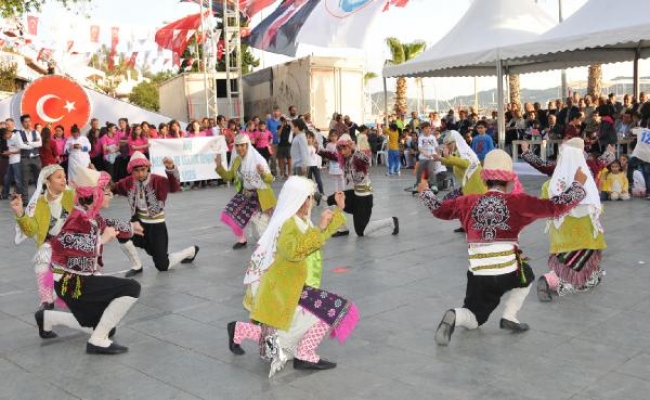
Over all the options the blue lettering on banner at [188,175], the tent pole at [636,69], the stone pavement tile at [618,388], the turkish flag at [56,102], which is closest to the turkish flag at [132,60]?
the turkish flag at [56,102]

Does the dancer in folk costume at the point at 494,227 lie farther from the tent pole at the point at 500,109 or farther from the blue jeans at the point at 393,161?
the blue jeans at the point at 393,161

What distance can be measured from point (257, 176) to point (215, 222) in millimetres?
3161

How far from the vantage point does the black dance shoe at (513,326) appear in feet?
16.6

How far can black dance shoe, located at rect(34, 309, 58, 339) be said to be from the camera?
5371 mm

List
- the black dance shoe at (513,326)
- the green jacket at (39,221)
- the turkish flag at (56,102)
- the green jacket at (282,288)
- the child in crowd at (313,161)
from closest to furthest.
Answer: the green jacket at (282,288), the black dance shoe at (513,326), the green jacket at (39,221), the child in crowd at (313,161), the turkish flag at (56,102)

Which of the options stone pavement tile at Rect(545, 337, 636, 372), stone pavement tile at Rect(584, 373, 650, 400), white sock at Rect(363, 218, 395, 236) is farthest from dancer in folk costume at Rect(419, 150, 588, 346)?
white sock at Rect(363, 218, 395, 236)

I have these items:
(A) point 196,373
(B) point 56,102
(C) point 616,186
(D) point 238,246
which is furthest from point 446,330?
(B) point 56,102

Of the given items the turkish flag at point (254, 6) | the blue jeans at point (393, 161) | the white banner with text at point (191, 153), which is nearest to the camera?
the white banner with text at point (191, 153)

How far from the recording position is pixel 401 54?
36.8 meters

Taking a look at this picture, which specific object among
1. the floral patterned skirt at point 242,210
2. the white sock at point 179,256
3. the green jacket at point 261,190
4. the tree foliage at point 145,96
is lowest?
the white sock at point 179,256

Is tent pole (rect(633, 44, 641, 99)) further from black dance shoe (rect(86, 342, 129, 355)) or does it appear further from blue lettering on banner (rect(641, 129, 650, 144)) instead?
black dance shoe (rect(86, 342, 129, 355))

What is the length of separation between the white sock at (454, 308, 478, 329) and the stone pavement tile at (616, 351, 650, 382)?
1026mm

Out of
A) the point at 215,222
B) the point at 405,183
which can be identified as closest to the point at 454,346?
the point at 215,222

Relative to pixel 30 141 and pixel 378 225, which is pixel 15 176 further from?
pixel 378 225
